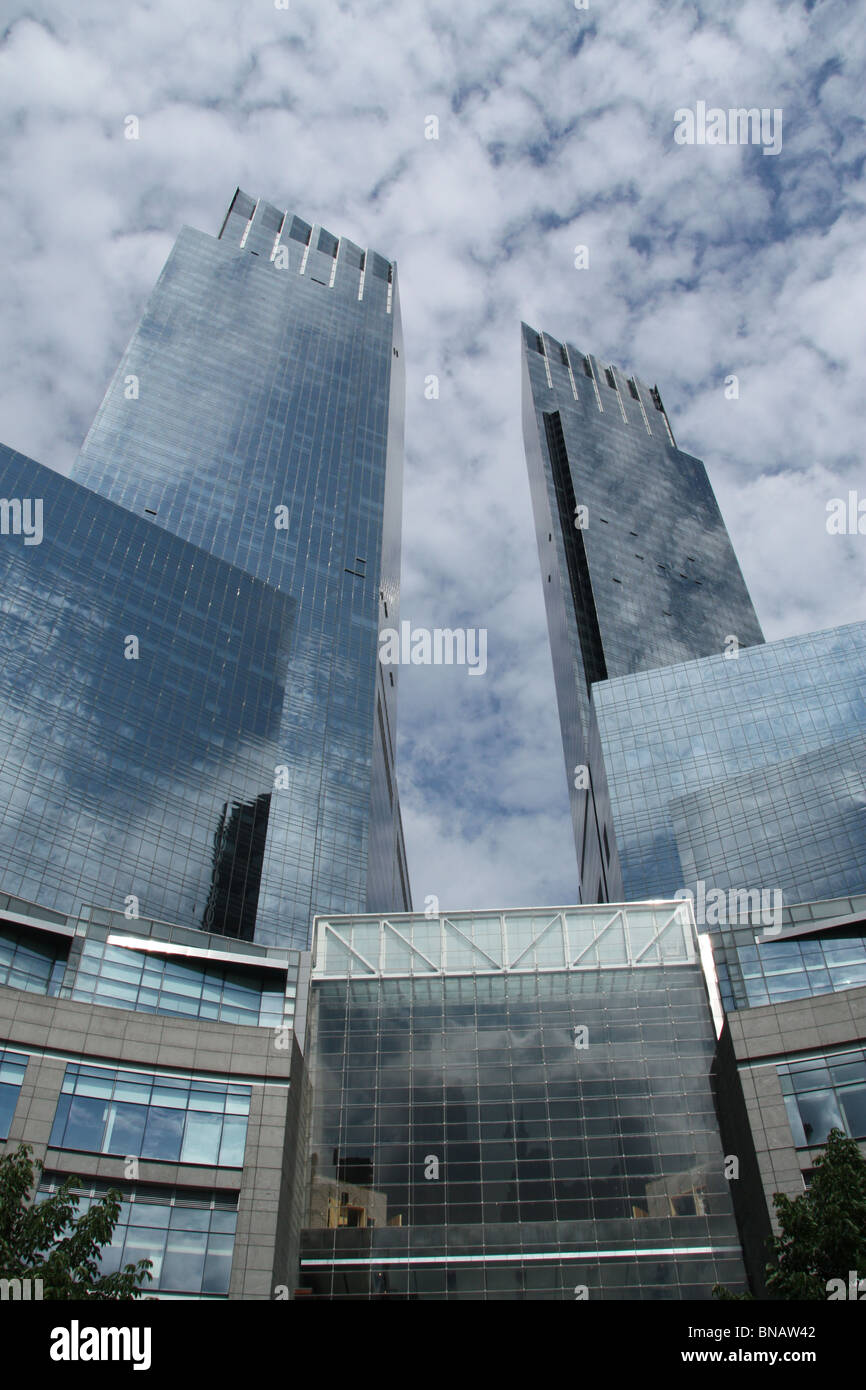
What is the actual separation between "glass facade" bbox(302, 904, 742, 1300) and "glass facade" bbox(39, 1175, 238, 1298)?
5.62 meters

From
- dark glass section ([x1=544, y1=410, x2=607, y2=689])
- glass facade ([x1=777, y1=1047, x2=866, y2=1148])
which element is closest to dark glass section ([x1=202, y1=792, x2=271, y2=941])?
dark glass section ([x1=544, y1=410, x2=607, y2=689])

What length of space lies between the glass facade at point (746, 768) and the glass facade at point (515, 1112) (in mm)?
38746

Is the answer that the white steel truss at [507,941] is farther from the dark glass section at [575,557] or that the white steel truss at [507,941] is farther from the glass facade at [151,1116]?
the dark glass section at [575,557]

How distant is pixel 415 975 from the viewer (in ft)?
161

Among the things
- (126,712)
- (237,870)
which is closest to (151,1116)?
(237,870)

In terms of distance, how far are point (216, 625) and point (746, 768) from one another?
5836 cm

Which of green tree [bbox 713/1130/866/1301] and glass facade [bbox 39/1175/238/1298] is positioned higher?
glass facade [bbox 39/1175/238/1298]

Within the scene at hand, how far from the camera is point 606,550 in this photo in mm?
152875

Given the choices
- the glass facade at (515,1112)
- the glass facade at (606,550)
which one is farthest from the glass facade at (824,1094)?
the glass facade at (606,550)

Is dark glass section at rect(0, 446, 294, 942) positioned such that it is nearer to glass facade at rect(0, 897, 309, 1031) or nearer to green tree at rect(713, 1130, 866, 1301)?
glass facade at rect(0, 897, 309, 1031)

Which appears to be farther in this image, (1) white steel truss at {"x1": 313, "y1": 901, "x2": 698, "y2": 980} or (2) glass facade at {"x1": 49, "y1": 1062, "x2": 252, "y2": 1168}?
(1) white steel truss at {"x1": 313, "y1": 901, "x2": 698, "y2": 980}

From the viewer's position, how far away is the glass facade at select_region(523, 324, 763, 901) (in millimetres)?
137375

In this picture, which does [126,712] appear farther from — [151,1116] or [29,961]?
[151,1116]

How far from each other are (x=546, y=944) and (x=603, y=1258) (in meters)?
14.7
